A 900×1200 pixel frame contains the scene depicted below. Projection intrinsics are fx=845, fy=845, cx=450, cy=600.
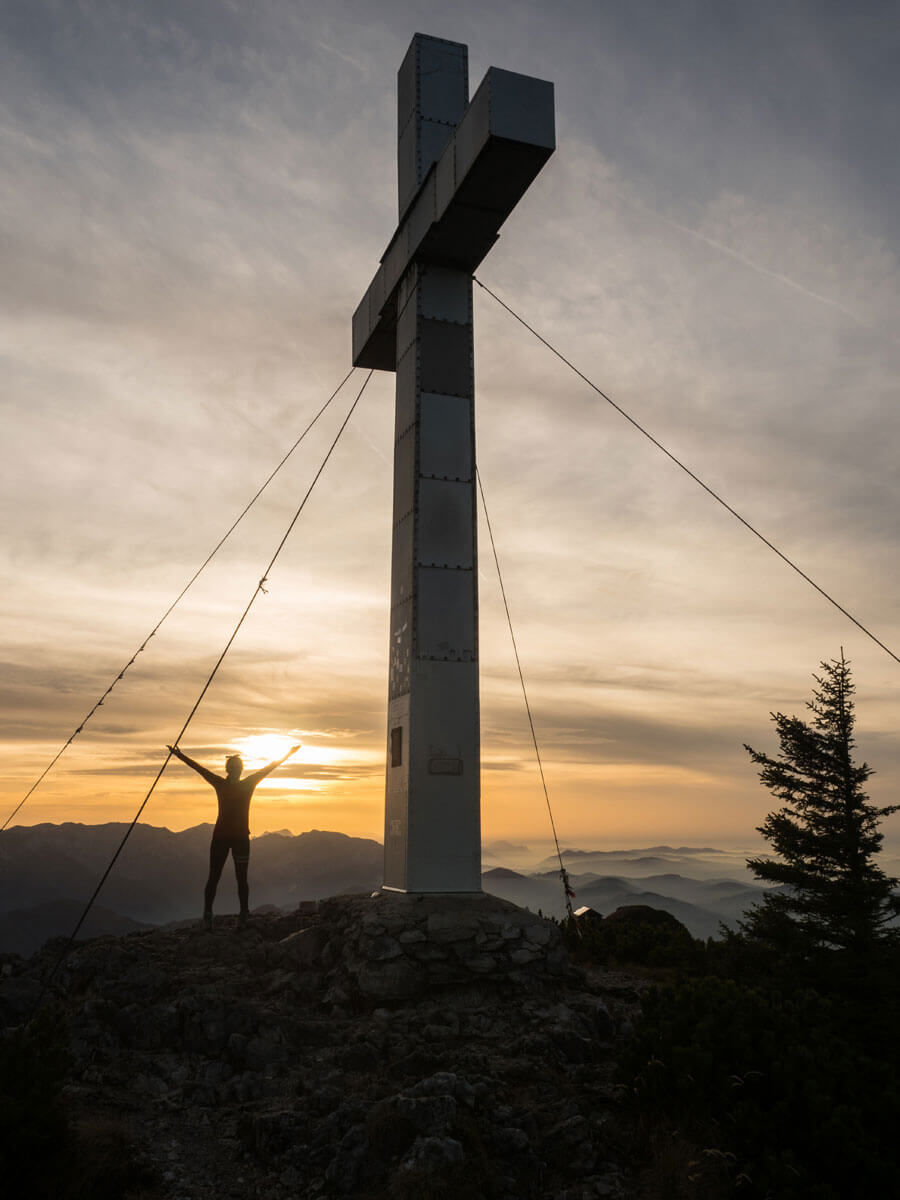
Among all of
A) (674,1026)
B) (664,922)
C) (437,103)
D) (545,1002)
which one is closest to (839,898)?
(664,922)

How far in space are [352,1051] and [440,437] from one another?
8.61 meters

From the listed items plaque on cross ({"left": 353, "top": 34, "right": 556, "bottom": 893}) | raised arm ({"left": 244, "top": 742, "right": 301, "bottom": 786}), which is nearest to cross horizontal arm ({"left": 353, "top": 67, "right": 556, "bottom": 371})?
plaque on cross ({"left": 353, "top": 34, "right": 556, "bottom": 893})

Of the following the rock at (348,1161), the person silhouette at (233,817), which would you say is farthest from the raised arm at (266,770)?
the rock at (348,1161)

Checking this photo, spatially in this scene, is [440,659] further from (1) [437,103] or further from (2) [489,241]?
(1) [437,103]

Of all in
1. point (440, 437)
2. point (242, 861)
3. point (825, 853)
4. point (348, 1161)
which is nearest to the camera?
point (348, 1161)

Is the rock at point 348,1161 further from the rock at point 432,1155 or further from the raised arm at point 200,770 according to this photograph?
the raised arm at point 200,770

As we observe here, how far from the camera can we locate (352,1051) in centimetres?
897

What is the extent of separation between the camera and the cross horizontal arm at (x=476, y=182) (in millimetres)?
11695

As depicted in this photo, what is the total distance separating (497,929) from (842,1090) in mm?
5086

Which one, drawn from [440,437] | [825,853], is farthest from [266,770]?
[825,853]

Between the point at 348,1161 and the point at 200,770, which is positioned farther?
the point at 200,770

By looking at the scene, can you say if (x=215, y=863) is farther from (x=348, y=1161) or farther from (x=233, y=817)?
(x=348, y=1161)

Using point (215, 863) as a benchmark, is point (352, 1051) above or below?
below

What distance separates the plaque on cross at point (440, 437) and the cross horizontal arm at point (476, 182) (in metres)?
0.02
